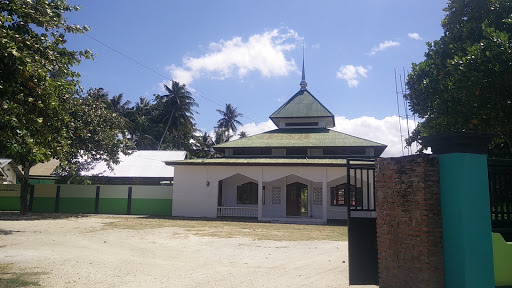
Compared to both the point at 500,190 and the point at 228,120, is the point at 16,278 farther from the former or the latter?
the point at 228,120

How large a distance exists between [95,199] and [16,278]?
1710 cm

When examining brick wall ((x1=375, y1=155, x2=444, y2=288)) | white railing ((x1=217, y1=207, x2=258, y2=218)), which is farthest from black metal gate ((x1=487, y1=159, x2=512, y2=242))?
white railing ((x1=217, y1=207, x2=258, y2=218))

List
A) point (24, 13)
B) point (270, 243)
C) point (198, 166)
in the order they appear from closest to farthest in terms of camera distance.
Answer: point (24, 13) → point (270, 243) → point (198, 166)

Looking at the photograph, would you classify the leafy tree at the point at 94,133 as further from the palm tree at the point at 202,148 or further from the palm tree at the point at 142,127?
the palm tree at the point at 202,148

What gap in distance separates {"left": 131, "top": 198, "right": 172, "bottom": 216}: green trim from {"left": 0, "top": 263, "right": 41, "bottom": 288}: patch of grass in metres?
14.5

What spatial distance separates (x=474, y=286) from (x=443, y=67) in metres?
7.13

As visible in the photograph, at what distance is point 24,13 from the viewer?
23.2 ft

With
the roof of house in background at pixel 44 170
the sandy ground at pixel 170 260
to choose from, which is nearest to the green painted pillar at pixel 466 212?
the sandy ground at pixel 170 260

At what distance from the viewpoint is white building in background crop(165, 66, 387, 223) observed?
19.2m

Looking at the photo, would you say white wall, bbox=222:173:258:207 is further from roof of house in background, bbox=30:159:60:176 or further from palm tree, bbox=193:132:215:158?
palm tree, bbox=193:132:215:158

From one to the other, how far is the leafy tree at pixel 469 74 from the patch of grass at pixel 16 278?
371 inches

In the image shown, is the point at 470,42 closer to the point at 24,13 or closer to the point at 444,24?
the point at 444,24

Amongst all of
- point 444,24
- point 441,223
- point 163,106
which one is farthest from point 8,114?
point 163,106

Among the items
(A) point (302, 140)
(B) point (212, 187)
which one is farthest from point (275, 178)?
(A) point (302, 140)
